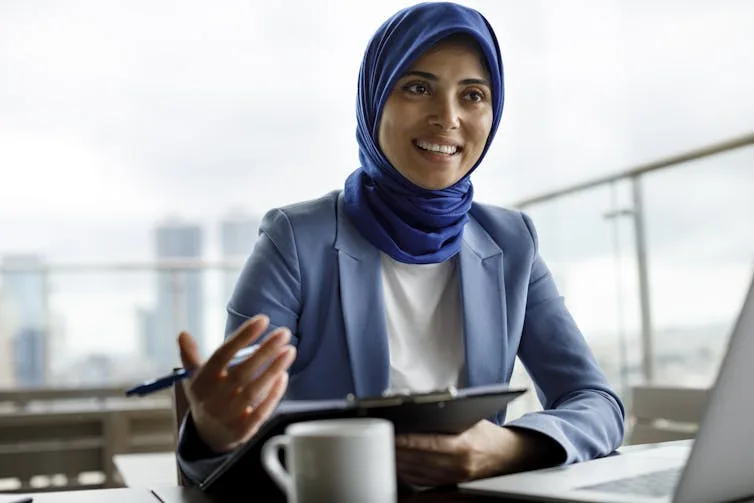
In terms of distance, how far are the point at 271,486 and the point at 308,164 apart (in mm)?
5064

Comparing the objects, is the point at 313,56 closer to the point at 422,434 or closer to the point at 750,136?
the point at 750,136

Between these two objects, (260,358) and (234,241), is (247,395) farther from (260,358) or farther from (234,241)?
(234,241)

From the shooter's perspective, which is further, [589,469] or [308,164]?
[308,164]

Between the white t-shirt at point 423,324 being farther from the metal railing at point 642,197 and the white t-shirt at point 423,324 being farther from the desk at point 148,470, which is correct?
the metal railing at point 642,197

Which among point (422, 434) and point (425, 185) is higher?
point (425, 185)

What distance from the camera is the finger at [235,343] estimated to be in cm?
70

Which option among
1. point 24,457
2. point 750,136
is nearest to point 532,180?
point 750,136

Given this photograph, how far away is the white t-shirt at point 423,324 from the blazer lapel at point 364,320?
4 cm

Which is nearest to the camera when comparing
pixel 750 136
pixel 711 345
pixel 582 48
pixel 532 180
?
pixel 750 136

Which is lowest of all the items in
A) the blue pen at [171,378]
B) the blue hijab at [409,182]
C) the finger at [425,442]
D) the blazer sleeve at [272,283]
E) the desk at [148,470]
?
the desk at [148,470]

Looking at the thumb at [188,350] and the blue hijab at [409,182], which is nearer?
the thumb at [188,350]

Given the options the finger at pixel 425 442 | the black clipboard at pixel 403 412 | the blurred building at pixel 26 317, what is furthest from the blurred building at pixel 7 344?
the finger at pixel 425 442

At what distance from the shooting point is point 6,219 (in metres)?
5.22

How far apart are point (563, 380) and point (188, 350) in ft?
1.88
